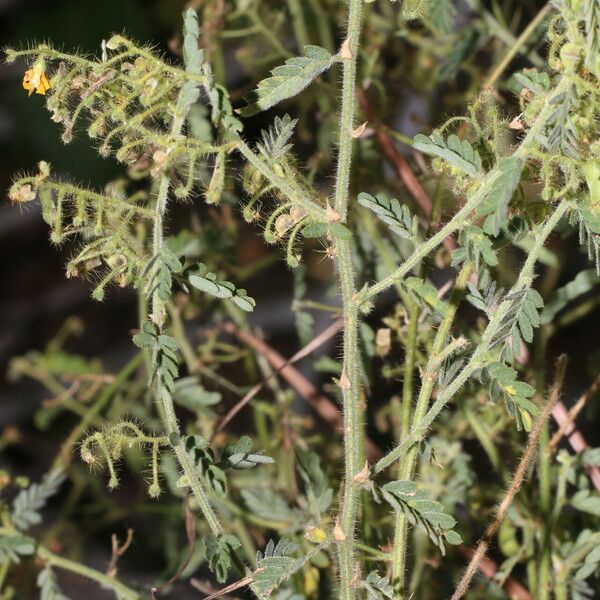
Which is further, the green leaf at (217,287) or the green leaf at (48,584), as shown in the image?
the green leaf at (48,584)

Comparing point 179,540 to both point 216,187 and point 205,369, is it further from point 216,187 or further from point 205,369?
point 216,187

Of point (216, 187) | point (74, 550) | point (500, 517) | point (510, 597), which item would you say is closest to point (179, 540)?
point (74, 550)

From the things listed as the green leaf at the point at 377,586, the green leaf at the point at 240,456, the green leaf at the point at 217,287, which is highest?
the green leaf at the point at 217,287

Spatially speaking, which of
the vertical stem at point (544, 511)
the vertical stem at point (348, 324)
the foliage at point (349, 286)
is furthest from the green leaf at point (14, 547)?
the vertical stem at point (544, 511)

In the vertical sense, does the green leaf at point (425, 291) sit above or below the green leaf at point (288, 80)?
below

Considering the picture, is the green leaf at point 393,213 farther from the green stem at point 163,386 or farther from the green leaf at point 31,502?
the green leaf at point 31,502

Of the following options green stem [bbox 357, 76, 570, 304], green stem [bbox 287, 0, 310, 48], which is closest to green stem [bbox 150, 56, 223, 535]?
green stem [bbox 357, 76, 570, 304]

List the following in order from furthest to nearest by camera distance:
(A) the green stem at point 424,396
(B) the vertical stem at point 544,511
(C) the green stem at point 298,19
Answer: (C) the green stem at point 298,19 < (B) the vertical stem at point 544,511 < (A) the green stem at point 424,396
